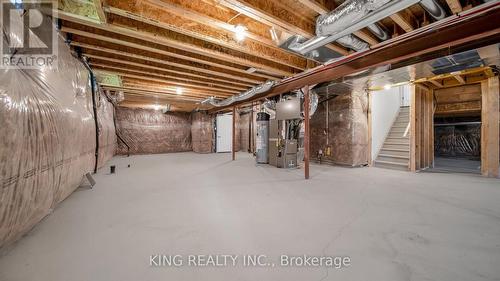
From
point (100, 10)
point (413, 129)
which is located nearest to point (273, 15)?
point (100, 10)

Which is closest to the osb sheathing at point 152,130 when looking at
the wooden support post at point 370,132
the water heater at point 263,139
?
the water heater at point 263,139

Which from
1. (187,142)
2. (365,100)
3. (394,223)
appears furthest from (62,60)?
(187,142)

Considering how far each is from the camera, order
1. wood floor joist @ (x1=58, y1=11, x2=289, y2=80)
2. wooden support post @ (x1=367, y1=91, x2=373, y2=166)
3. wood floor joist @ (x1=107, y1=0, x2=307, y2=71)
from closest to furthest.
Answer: wood floor joist @ (x1=107, y1=0, x2=307, y2=71)
wood floor joist @ (x1=58, y1=11, x2=289, y2=80)
wooden support post @ (x1=367, y1=91, x2=373, y2=166)

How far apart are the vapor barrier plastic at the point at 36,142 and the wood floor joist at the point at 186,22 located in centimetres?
102

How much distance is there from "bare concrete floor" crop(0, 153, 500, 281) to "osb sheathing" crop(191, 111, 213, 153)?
6.25 metres

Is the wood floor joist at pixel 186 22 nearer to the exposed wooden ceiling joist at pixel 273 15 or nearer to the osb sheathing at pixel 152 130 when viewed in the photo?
the exposed wooden ceiling joist at pixel 273 15

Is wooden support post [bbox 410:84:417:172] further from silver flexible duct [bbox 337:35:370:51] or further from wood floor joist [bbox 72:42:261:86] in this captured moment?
wood floor joist [bbox 72:42:261:86]

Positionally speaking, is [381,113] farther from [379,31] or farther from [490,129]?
[379,31]

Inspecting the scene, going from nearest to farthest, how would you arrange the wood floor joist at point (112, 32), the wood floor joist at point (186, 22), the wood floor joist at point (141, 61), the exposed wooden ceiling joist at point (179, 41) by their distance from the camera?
the wood floor joist at point (186, 22)
the wood floor joist at point (112, 32)
the exposed wooden ceiling joist at point (179, 41)
the wood floor joist at point (141, 61)

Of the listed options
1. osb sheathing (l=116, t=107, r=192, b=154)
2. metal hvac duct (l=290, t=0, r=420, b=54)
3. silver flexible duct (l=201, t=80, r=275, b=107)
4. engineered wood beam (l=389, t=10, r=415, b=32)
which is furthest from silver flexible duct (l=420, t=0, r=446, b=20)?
osb sheathing (l=116, t=107, r=192, b=154)

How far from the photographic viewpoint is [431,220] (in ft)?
6.25

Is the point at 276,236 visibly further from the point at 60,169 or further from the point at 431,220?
the point at 60,169

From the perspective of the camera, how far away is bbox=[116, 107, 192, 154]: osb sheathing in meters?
7.94

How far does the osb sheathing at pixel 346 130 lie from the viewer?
5.05 meters
